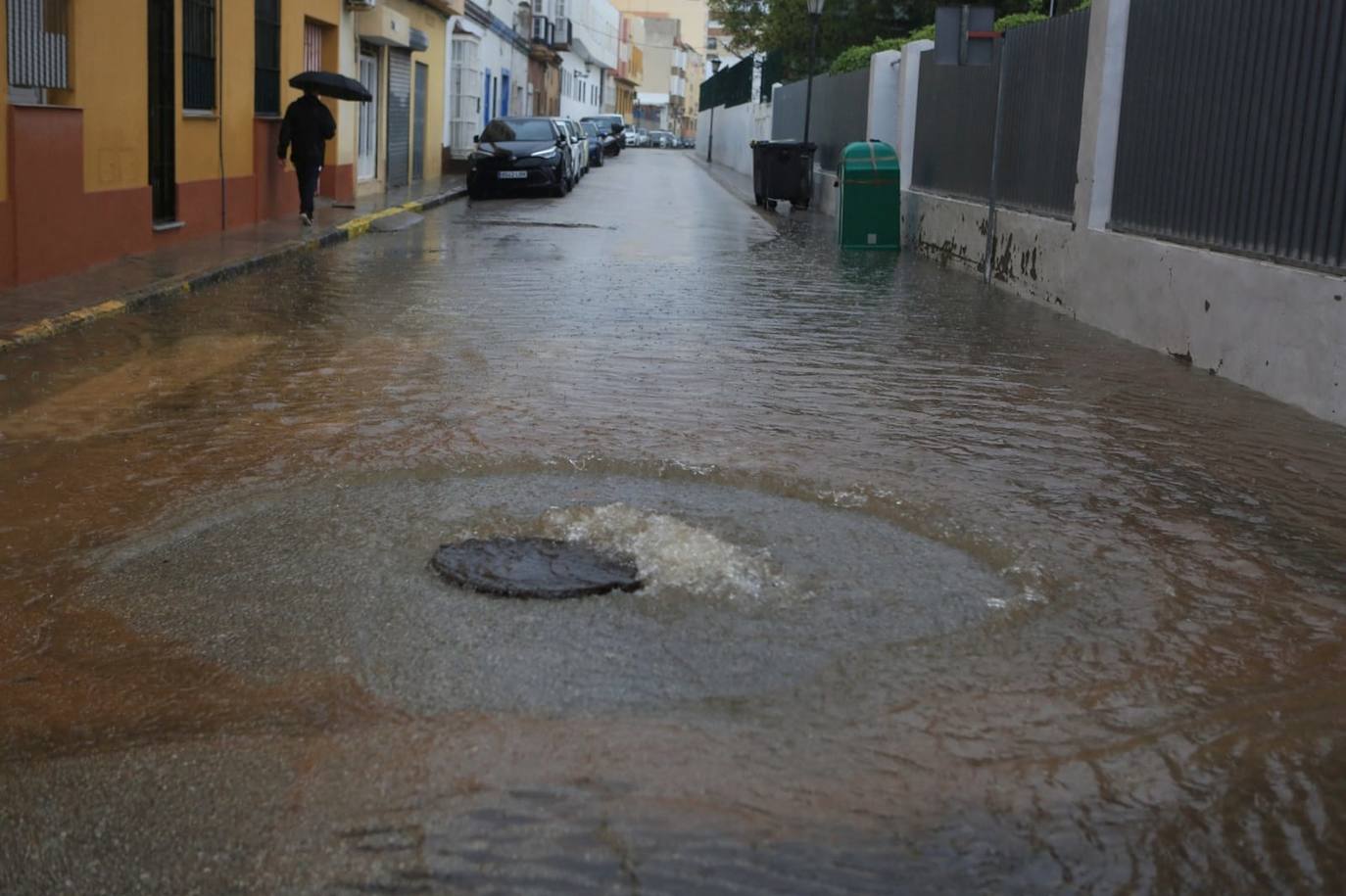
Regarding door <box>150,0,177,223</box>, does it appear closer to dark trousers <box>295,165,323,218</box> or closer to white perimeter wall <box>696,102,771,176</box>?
dark trousers <box>295,165,323,218</box>

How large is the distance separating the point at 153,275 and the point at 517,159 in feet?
54.3

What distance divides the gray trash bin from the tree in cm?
813

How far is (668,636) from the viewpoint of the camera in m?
4.23

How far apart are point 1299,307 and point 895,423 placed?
2492 mm

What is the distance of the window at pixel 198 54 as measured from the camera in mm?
15727

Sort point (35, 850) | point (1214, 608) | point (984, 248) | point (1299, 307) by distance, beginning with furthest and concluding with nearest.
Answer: point (984, 248), point (1299, 307), point (1214, 608), point (35, 850)

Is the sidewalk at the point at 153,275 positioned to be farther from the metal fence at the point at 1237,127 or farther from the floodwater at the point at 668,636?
the metal fence at the point at 1237,127

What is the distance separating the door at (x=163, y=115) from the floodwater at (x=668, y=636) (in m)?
6.97

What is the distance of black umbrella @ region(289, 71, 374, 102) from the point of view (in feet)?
61.9

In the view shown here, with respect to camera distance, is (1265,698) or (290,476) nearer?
(1265,698)

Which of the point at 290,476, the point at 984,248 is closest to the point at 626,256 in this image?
the point at 984,248

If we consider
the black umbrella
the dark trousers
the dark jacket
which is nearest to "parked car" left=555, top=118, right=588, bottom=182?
the black umbrella

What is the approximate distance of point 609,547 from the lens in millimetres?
5023

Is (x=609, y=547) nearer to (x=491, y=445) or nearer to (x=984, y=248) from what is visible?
(x=491, y=445)
